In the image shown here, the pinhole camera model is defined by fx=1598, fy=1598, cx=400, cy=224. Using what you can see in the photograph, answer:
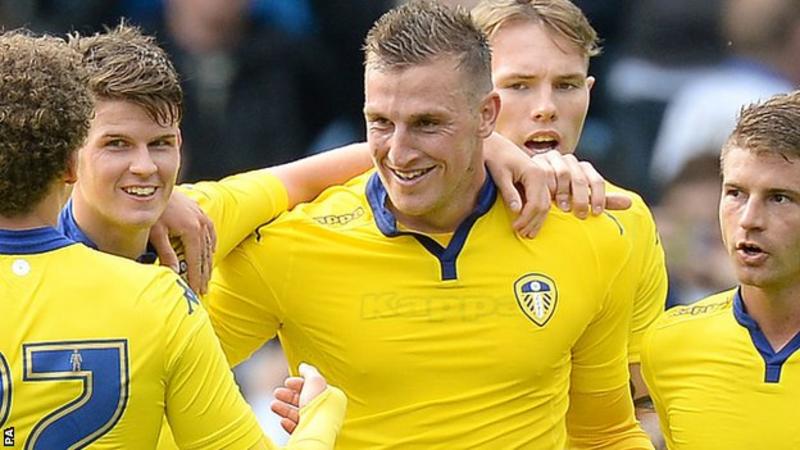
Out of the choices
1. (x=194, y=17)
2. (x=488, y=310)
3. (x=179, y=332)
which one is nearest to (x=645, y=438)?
(x=488, y=310)

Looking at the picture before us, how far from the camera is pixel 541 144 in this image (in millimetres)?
4465

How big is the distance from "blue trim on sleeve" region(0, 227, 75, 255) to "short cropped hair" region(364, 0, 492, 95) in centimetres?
108

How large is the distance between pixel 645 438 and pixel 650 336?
45 cm

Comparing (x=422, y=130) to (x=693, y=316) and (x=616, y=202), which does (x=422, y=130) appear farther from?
(x=693, y=316)

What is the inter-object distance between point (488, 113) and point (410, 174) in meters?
0.28

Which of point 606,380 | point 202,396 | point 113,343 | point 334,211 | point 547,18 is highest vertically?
point 547,18

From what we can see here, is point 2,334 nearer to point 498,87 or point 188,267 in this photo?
point 188,267

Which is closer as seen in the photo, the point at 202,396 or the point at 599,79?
the point at 202,396

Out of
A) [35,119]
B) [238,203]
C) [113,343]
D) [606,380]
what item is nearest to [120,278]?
[113,343]

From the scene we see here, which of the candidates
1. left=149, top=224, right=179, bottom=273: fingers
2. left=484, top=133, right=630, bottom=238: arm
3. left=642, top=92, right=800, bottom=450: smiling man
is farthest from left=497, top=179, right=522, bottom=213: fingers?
left=149, top=224, right=179, bottom=273: fingers

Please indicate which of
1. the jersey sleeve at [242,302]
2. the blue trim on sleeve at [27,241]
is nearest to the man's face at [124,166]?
the jersey sleeve at [242,302]

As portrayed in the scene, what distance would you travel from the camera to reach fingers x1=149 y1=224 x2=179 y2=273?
362 cm

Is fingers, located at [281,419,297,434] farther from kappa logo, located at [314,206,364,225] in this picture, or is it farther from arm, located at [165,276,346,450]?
kappa logo, located at [314,206,364,225]

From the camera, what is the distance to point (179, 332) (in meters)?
2.95
